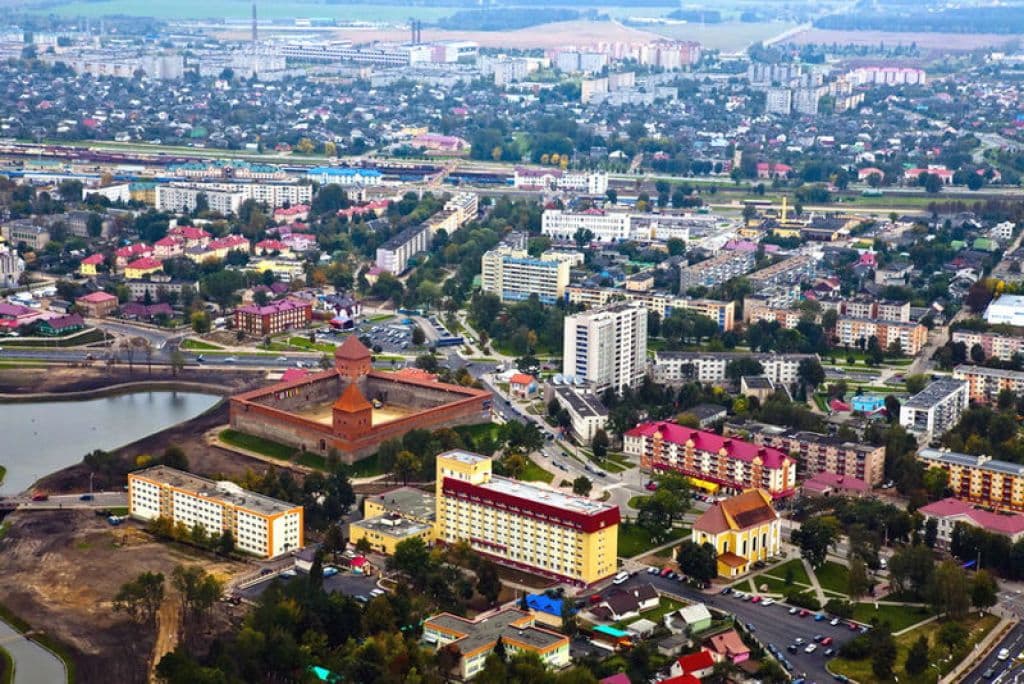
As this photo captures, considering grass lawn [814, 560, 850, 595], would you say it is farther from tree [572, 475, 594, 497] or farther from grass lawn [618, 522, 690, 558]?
tree [572, 475, 594, 497]

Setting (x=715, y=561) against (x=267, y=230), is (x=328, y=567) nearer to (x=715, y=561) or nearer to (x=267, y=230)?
(x=715, y=561)

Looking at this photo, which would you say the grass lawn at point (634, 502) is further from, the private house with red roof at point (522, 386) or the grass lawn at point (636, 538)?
the private house with red roof at point (522, 386)

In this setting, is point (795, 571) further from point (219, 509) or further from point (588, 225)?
point (588, 225)

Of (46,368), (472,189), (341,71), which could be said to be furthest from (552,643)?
(341,71)

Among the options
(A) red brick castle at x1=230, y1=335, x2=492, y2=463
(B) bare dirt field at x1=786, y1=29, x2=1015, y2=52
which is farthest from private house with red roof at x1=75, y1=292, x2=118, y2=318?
(B) bare dirt field at x1=786, y1=29, x2=1015, y2=52

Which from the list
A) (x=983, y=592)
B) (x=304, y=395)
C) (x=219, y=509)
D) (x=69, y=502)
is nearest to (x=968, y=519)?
(x=983, y=592)
